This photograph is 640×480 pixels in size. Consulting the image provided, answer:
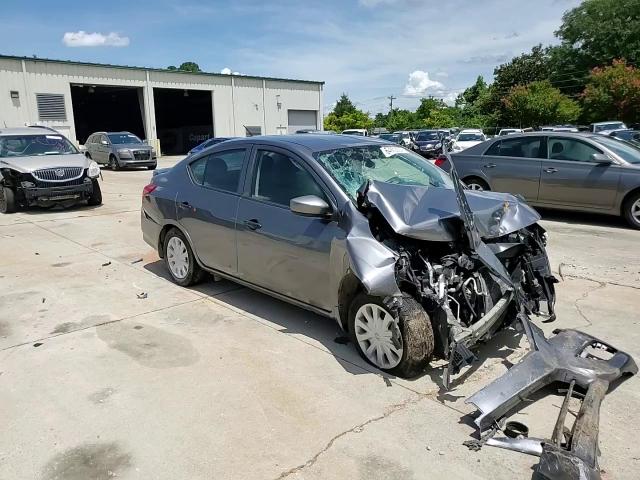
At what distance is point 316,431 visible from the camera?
3.18 meters

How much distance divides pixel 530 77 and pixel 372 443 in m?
73.2

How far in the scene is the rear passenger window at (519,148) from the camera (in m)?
9.63

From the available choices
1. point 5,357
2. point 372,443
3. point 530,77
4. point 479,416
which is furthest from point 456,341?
point 530,77

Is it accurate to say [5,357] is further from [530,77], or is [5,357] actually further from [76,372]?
[530,77]

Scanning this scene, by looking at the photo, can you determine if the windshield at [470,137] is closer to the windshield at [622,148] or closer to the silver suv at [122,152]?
the silver suv at [122,152]

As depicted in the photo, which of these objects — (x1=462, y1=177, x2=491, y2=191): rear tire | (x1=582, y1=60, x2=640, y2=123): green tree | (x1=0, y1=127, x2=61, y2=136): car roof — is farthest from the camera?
(x1=582, y1=60, x2=640, y2=123): green tree

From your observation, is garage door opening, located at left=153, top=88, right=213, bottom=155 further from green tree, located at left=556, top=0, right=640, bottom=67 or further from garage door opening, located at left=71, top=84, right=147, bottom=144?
green tree, located at left=556, top=0, right=640, bottom=67

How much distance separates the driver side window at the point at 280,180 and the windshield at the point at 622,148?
6.76 meters

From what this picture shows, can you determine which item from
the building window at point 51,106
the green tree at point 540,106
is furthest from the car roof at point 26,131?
the green tree at point 540,106

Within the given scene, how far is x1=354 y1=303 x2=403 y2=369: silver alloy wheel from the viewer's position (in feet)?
12.1

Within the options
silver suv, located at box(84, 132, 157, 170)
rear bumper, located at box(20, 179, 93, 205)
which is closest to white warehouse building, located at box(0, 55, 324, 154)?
silver suv, located at box(84, 132, 157, 170)

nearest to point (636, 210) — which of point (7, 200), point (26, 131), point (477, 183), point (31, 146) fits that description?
point (477, 183)

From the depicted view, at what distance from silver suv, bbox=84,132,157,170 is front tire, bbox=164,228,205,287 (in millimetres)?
18450

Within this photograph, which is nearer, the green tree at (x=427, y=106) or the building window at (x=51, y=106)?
the building window at (x=51, y=106)
